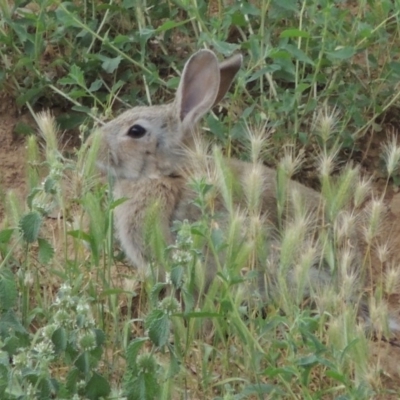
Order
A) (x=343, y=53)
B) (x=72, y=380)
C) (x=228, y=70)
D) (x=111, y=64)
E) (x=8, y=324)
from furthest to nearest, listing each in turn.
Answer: (x=111, y=64) → (x=228, y=70) → (x=343, y=53) → (x=8, y=324) → (x=72, y=380)

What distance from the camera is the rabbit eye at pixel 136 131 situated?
4977 millimetres

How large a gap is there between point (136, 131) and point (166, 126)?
14 cm

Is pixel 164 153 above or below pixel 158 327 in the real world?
below

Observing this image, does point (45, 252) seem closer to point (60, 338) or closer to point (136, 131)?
point (60, 338)

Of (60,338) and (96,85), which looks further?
(96,85)

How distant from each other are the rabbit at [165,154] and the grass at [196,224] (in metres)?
0.10

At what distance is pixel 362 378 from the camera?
3170 millimetres

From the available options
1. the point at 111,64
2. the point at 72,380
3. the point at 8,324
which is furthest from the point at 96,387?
the point at 111,64

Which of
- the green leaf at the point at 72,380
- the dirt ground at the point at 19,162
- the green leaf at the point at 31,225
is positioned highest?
the green leaf at the point at 31,225

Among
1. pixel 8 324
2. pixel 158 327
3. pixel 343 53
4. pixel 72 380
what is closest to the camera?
pixel 158 327

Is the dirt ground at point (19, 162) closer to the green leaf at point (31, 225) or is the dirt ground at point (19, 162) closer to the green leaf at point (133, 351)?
the green leaf at point (31, 225)

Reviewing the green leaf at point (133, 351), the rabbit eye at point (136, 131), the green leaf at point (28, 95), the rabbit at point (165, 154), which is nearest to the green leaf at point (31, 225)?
the green leaf at point (133, 351)

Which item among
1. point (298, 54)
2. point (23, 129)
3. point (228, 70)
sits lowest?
point (23, 129)

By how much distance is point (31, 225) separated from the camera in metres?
3.20
